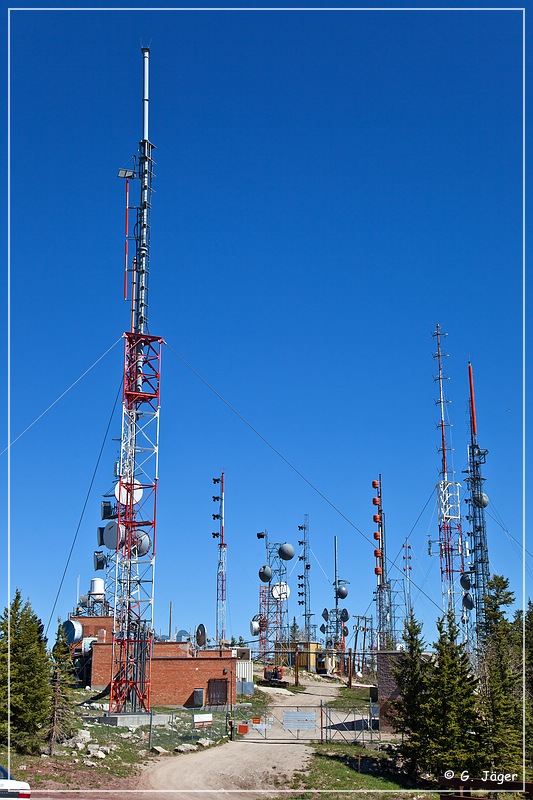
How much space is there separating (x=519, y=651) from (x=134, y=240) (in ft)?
98.8

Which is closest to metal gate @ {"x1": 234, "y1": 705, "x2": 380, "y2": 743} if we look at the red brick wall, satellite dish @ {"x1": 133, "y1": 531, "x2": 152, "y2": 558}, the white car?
the red brick wall

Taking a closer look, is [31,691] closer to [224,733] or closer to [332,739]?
[224,733]

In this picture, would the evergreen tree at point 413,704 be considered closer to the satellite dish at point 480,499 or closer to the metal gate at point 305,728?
the metal gate at point 305,728

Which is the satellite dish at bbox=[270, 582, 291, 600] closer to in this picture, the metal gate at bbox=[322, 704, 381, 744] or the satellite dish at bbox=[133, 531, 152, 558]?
the metal gate at bbox=[322, 704, 381, 744]

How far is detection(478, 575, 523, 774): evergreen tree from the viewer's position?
35156mm

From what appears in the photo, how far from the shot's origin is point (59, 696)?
3497cm

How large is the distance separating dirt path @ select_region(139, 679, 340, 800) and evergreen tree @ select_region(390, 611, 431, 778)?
4195 mm

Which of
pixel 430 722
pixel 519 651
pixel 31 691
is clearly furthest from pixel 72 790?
pixel 519 651

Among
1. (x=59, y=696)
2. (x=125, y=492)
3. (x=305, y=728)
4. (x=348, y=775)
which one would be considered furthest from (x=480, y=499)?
(x=59, y=696)

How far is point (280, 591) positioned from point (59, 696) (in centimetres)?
4480

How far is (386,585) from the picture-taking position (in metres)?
80.1

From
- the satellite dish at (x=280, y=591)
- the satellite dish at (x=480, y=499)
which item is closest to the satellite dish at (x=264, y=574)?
the satellite dish at (x=280, y=591)

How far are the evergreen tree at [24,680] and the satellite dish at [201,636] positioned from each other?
87.7ft

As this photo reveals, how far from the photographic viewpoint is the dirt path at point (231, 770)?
32.4 m
